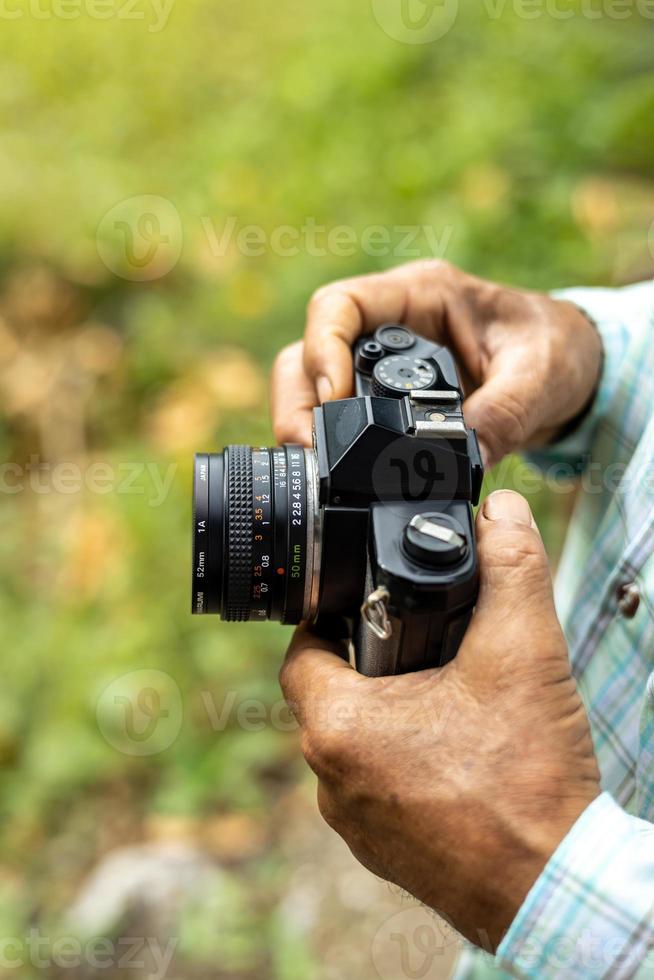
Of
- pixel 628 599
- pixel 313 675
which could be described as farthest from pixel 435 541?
pixel 628 599

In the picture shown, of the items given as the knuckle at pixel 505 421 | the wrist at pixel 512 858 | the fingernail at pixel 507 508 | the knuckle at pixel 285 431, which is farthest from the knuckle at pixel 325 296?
the wrist at pixel 512 858

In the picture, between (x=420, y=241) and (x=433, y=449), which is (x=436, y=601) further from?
(x=420, y=241)

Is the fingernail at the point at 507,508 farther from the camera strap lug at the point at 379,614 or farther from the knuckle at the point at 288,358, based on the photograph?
the knuckle at the point at 288,358

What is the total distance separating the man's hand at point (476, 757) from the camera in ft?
3.72

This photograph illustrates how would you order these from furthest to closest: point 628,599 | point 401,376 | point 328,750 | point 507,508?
1. point 401,376
2. point 628,599
3. point 507,508
4. point 328,750

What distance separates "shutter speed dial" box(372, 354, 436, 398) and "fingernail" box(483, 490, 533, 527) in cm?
27

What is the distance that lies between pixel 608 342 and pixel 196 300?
3.06 meters

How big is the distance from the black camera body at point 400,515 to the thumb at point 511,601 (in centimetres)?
3

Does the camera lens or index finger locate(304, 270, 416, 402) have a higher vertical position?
index finger locate(304, 270, 416, 402)


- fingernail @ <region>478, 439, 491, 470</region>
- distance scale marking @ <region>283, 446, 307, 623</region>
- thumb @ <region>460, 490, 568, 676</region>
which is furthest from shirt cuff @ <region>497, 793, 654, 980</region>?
fingernail @ <region>478, 439, 491, 470</region>

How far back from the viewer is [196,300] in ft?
15.1

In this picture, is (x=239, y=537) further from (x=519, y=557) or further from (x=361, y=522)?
(x=519, y=557)

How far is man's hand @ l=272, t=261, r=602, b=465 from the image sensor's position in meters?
1.70

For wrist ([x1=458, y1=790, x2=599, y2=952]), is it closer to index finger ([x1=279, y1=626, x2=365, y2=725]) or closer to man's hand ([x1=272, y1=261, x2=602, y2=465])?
index finger ([x1=279, y1=626, x2=365, y2=725])
